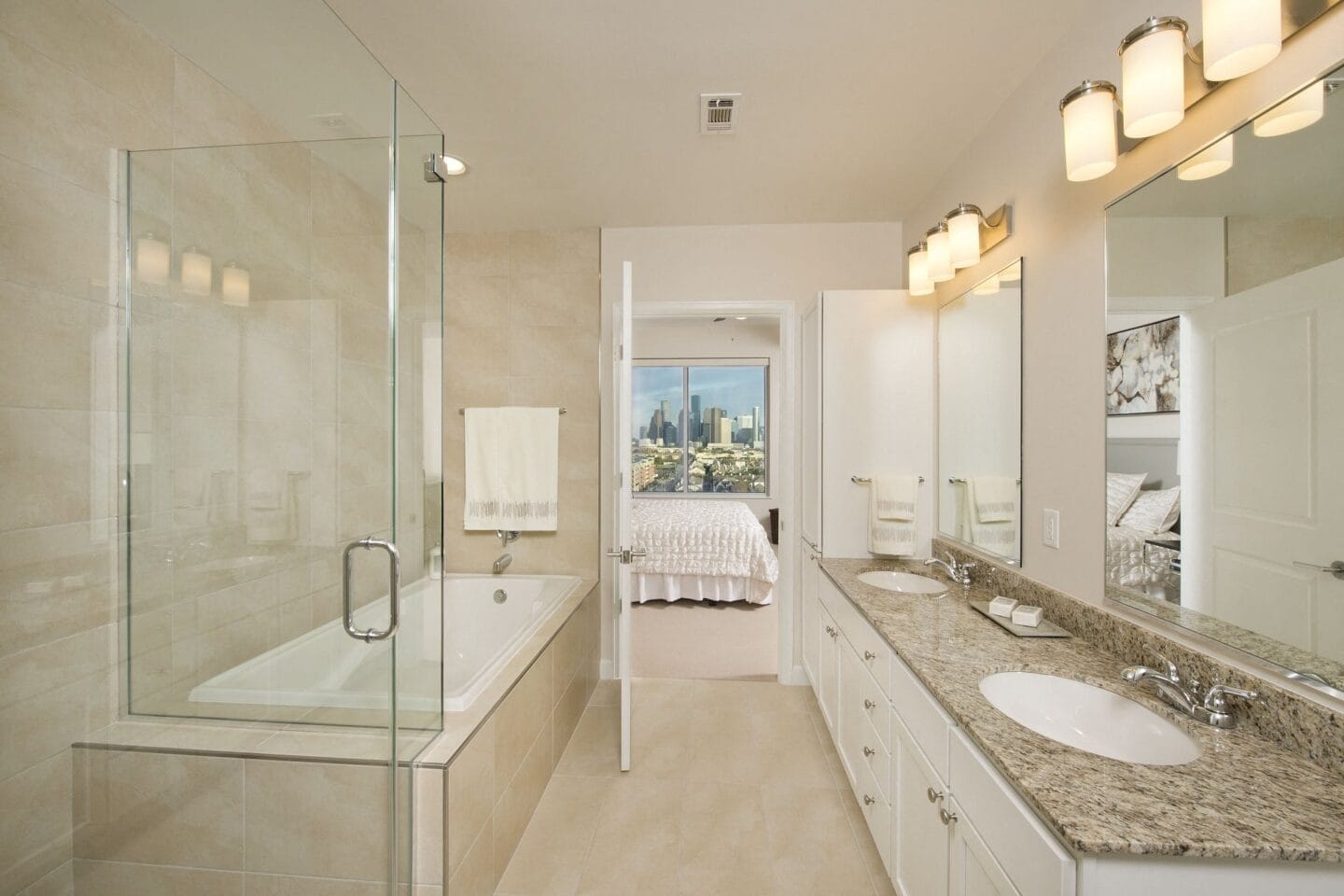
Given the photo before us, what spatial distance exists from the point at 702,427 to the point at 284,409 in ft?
18.0

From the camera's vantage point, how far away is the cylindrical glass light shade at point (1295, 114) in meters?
0.90

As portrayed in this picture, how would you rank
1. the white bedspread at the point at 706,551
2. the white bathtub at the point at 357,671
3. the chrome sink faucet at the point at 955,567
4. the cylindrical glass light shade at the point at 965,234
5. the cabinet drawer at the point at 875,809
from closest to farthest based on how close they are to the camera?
the white bathtub at the point at 357,671 → the cabinet drawer at the point at 875,809 → the cylindrical glass light shade at the point at 965,234 → the chrome sink faucet at the point at 955,567 → the white bedspread at the point at 706,551

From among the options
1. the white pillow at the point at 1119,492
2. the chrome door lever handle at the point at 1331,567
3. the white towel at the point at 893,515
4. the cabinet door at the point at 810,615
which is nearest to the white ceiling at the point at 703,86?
the white pillow at the point at 1119,492

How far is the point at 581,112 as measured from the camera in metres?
1.94

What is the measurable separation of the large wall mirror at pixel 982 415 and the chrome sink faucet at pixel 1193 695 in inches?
28.1

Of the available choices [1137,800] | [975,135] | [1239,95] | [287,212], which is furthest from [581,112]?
[1137,800]

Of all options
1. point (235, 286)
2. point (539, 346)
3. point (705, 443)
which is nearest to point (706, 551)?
point (539, 346)

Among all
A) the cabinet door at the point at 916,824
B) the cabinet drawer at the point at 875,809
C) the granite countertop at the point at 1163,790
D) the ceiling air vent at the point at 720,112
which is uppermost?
the ceiling air vent at the point at 720,112

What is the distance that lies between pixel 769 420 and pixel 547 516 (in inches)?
156

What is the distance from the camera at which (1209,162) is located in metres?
1.10

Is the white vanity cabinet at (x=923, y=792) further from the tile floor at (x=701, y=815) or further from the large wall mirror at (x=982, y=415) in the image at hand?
the large wall mirror at (x=982, y=415)

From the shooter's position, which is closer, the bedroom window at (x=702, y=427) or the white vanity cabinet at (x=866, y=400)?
the white vanity cabinet at (x=866, y=400)

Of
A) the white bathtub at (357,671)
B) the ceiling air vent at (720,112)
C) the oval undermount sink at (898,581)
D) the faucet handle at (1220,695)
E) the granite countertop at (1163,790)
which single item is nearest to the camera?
the granite countertop at (1163,790)

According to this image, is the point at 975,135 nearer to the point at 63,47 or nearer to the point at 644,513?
the point at 63,47
